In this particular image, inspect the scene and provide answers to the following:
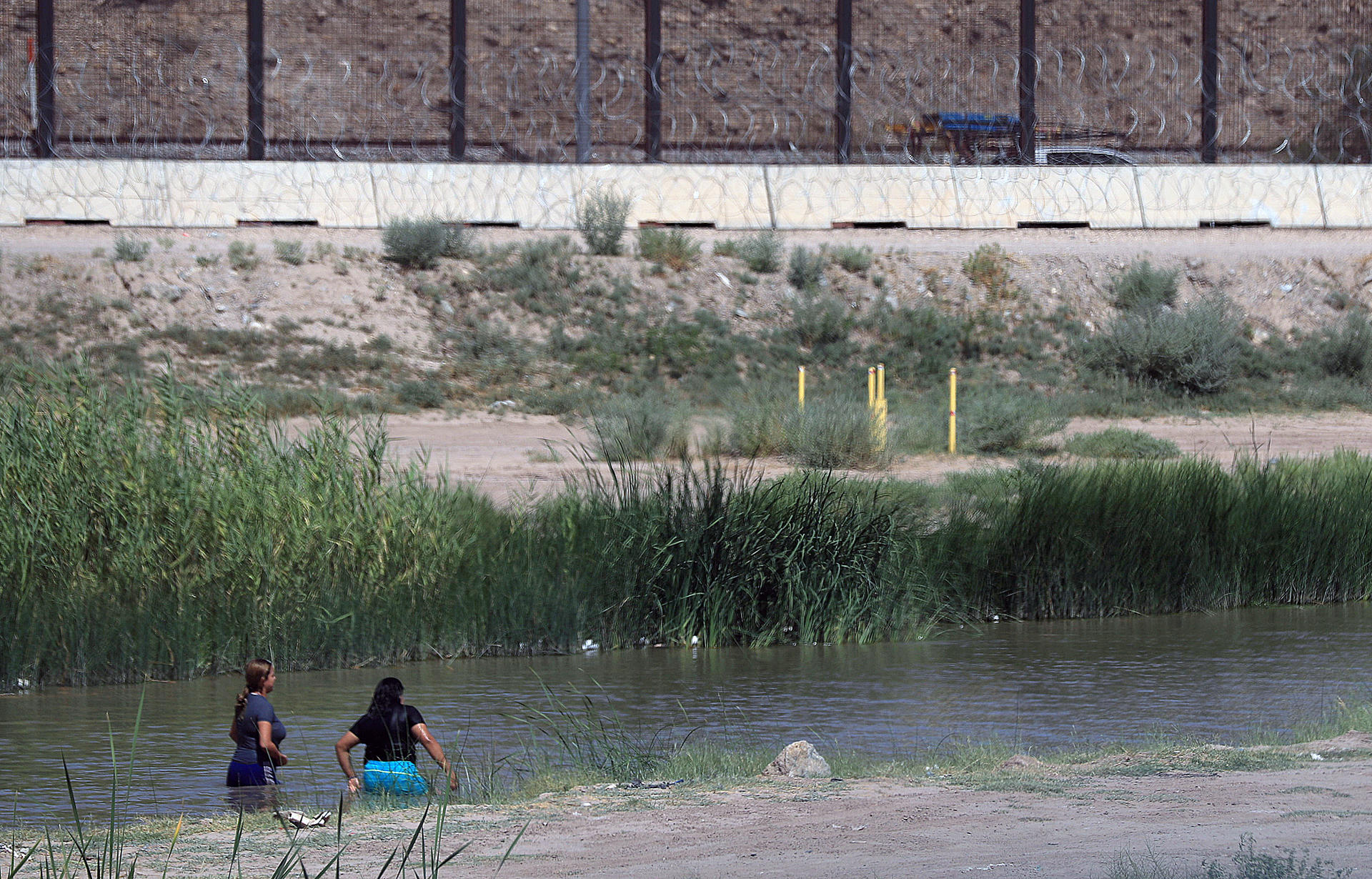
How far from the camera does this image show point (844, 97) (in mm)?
30016

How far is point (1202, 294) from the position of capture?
27.8 metres

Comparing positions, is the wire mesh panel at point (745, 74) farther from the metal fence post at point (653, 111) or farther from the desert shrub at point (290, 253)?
the desert shrub at point (290, 253)

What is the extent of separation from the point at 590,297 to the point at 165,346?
7.02m

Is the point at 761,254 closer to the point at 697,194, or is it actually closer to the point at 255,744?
the point at 697,194

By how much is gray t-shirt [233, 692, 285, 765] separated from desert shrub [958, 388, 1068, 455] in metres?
13.8

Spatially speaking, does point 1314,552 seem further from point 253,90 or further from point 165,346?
point 253,90

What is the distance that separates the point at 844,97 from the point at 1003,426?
11667 millimetres

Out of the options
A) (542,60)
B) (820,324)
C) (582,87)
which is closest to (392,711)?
(820,324)

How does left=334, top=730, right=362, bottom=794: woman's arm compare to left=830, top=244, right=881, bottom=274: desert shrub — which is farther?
left=830, top=244, right=881, bottom=274: desert shrub

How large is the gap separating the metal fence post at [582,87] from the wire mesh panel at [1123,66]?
12.0m

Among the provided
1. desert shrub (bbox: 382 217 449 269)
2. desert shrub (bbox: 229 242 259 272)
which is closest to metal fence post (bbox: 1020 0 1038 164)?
desert shrub (bbox: 382 217 449 269)

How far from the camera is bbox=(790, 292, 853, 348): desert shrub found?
26484 millimetres

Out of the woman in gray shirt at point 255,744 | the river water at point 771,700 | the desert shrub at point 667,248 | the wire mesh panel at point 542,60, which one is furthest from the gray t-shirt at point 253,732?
the wire mesh panel at point 542,60

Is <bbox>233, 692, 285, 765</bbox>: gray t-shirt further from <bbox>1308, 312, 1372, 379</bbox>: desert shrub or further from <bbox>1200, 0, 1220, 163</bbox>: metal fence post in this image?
<bbox>1200, 0, 1220, 163</bbox>: metal fence post
